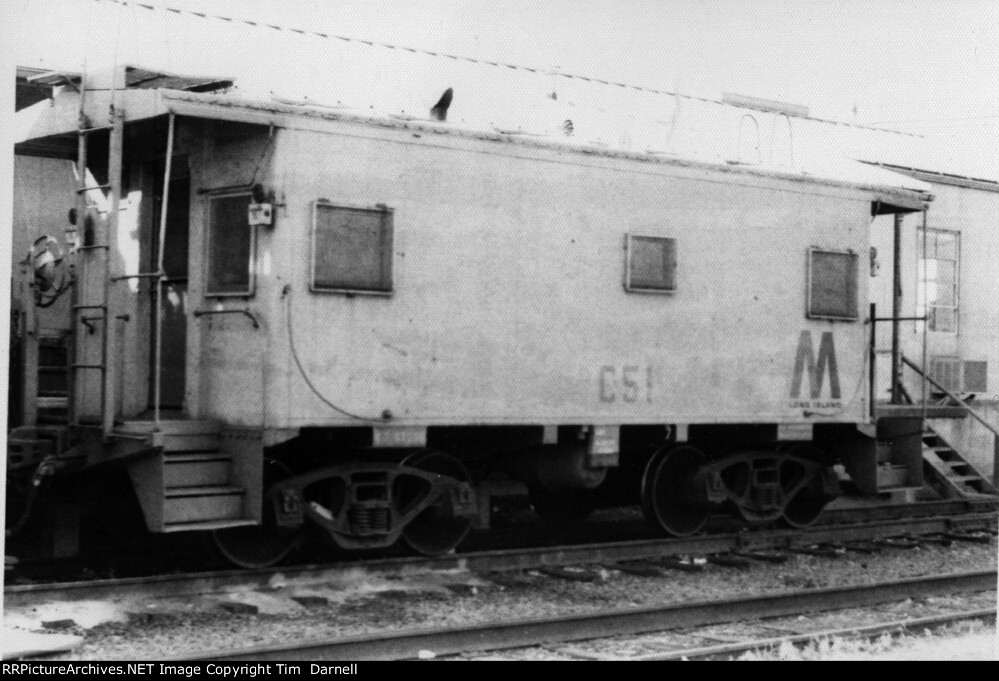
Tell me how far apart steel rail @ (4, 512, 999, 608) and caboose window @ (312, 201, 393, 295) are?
6.88 ft

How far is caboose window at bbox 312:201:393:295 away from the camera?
954 cm

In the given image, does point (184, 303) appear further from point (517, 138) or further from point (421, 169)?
point (517, 138)

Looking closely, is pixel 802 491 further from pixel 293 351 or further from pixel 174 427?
pixel 174 427

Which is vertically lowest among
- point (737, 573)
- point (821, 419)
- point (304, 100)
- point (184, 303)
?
point (737, 573)

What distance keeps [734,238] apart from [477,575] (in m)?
3.88

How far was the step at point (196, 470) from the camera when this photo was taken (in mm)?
9102

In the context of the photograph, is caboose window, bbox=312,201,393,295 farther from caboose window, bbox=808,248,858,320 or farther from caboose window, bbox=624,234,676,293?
caboose window, bbox=808,248,858,320

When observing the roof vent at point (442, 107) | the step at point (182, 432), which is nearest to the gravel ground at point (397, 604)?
the step at point (182, 432)

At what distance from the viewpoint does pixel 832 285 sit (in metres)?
12.6

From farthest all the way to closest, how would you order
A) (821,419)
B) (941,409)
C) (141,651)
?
(941,409) → (821,419) → (141,651)

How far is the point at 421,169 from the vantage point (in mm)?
10039

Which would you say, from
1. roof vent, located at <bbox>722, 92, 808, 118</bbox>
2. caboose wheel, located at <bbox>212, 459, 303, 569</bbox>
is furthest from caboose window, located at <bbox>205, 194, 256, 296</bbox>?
roof vent, located at <bbox>722, 92, 808, 118</bbox>

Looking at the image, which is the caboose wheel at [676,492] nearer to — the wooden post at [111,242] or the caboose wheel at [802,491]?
the caboose wheel at [802,491]

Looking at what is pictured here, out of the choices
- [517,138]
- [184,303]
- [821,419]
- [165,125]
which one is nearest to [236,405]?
[184,303]
